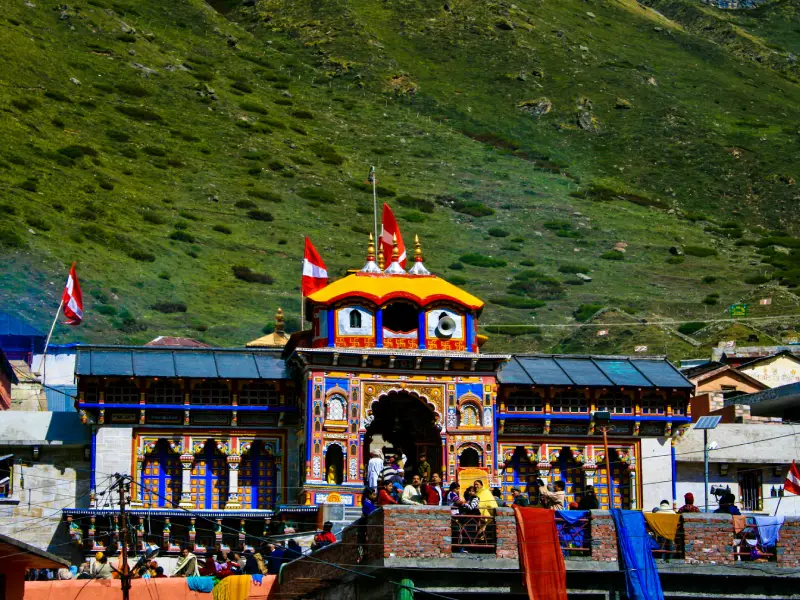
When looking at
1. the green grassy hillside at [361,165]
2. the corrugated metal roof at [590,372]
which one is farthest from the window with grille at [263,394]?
the green grassy hillside at [361,165]

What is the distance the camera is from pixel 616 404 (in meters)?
A: 48.6

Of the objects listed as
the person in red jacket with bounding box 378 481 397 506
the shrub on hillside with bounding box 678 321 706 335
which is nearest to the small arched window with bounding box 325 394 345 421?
the person in red jacket with bounding box 378 481 397 506

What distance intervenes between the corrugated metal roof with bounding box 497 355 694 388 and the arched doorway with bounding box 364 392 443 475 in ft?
8.22

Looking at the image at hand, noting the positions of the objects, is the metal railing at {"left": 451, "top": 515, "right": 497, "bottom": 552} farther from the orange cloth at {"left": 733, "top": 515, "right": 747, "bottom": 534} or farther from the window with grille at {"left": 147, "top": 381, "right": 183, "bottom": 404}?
the window with grille at {"left": 147, "top": 381, "right": 183, "bottom": 404}

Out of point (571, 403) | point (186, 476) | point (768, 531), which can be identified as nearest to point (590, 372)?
point (571, 403)

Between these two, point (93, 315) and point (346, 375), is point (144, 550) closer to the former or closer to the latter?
point (346, 375)

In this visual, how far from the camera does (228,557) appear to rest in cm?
3781

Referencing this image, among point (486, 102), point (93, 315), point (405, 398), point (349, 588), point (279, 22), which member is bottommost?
point (349, 588)

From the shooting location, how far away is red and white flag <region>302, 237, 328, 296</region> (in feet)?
166

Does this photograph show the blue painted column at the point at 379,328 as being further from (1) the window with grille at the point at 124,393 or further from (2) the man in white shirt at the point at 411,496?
(2) the man in white shirt at the point at 411,496

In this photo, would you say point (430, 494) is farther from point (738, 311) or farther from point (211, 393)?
point (738, 311)

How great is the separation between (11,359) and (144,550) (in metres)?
35.3

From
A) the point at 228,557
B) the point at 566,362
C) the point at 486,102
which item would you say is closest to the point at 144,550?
the point at 228,557

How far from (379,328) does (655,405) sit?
897 cm
